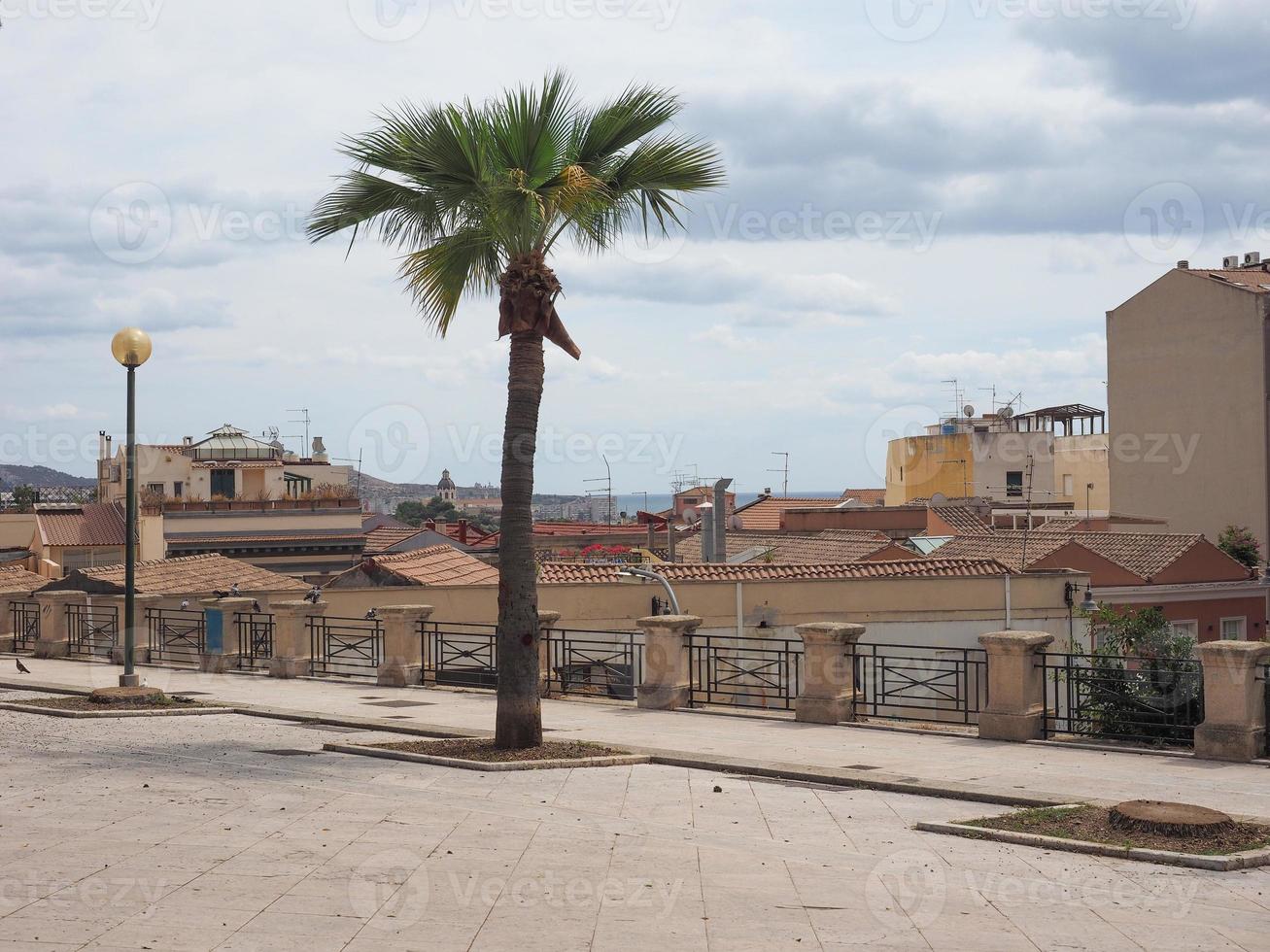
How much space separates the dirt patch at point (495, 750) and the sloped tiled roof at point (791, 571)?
16226mm

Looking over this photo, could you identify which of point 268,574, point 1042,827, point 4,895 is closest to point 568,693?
point 1042,827

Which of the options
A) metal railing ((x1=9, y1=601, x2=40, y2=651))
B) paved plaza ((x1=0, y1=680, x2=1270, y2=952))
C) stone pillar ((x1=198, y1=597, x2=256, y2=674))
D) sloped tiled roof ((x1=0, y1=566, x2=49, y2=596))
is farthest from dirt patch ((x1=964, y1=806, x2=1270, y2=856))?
sloped tiled roof ((x1=0, y1=566, x2=49, y2=596))

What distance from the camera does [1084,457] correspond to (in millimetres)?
69250

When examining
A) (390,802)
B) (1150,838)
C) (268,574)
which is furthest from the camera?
(268,574)

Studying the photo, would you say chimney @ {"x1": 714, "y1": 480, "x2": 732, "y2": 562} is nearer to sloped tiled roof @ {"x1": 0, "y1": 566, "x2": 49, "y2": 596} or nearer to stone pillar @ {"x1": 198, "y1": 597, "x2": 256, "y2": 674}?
stone pillar @ {"x1": 198, "y1": 597, "x2": 256, "y2": 674}

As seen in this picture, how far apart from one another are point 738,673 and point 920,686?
3.03 meters

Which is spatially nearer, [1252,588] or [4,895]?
[4,895]

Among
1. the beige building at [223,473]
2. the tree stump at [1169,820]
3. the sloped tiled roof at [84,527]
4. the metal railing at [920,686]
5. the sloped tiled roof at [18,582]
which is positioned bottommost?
the metal railing at [920,686]

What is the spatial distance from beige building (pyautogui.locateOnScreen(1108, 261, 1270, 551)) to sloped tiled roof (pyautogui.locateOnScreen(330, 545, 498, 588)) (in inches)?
1220

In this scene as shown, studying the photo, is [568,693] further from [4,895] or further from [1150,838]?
[4,895]

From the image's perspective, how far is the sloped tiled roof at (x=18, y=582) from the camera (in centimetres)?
3098

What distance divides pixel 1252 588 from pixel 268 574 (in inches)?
1209

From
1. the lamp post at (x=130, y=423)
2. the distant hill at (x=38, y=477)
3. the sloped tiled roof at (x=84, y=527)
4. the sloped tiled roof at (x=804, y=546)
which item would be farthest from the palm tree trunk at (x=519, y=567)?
the distant hill at (x=38, y=477)

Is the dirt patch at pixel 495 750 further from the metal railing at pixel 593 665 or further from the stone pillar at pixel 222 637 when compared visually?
the stone pillar at pixel 222 637
